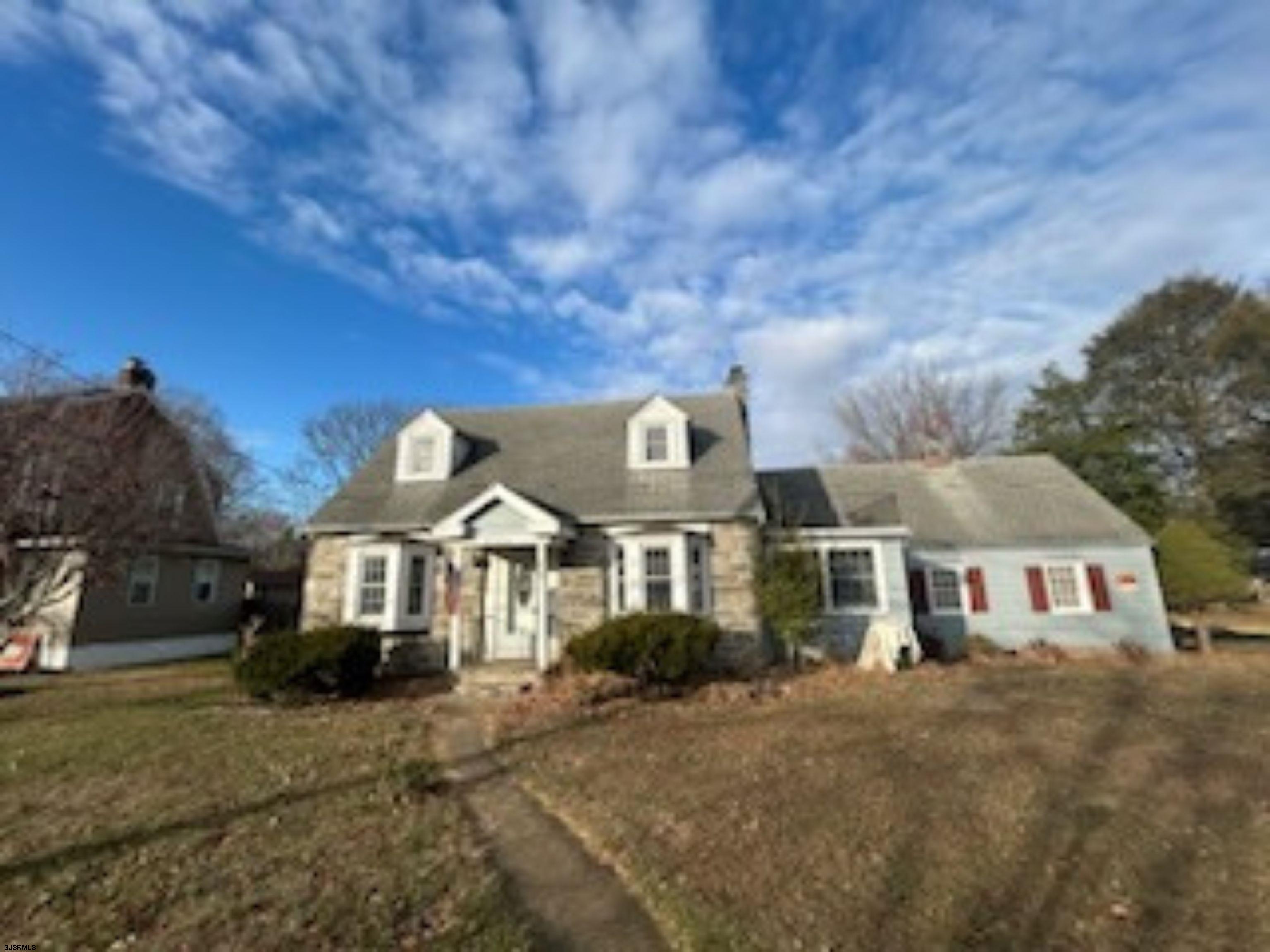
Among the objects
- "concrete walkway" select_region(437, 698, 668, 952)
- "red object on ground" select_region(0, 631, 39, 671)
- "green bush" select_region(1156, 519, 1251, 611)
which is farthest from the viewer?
"green bush" select_region(1156, 519, 1251, 611)

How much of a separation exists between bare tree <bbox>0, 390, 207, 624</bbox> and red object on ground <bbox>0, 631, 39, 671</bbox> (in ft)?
9.53

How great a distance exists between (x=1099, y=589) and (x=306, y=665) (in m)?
18.5

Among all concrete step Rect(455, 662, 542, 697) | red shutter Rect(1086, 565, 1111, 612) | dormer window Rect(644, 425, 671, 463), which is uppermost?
dormer window Rect(644, 425, 671, 463)

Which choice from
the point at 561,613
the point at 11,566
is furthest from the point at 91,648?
the point at 561,613

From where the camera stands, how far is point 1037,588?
56.1 ft

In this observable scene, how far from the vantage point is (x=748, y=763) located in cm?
729

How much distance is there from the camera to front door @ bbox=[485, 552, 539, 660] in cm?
1433

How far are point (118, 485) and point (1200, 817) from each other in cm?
1680

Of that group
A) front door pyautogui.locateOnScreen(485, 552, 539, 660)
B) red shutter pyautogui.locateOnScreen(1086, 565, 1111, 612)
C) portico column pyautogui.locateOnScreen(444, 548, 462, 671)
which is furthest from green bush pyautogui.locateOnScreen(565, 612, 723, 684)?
red shutter pyautogui.locateOnScreen(1086, 565, 1111, 612)

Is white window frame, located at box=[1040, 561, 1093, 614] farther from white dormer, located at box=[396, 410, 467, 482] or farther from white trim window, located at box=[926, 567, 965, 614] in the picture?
white dormer, located at box=[396, 410, 467, 482]

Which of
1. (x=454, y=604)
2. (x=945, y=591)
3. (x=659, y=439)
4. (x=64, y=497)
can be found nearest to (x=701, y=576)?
(x=659, y=439)

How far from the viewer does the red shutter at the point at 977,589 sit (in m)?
17.2

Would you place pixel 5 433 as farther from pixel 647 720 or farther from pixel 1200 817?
pixel 1200 817

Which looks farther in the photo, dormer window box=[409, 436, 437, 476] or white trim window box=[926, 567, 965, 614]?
white trim window box=[926, 567, 965, 614]
